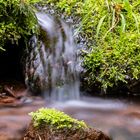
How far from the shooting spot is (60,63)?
13.3 ft

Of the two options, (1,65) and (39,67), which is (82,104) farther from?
(1,65)

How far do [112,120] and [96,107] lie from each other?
341mm

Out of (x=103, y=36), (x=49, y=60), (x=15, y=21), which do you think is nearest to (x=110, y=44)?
(x=103, y=36)

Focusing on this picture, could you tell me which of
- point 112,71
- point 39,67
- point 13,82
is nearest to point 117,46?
point 112,71

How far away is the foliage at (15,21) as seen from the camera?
394 cm

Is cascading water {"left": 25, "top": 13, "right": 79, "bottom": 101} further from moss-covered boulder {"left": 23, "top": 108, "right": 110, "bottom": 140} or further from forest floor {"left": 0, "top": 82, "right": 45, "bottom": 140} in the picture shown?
Answer: moss-covered boulder {"left": 23, "top": 108, "right": 110, "bottom": 140}

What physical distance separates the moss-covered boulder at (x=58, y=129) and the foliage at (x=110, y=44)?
1.06 m

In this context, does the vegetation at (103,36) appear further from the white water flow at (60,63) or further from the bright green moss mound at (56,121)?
the bright green moss mound at (56,121)

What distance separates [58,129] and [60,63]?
137 centimetres

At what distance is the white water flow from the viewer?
392 cm

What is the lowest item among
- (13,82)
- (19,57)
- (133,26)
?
(13,82)

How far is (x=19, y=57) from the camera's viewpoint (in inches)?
166

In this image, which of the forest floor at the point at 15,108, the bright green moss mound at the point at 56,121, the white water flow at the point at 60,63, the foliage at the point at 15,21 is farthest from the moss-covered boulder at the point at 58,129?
the foliage at the point at 15,21

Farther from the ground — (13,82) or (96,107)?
(13,82)
